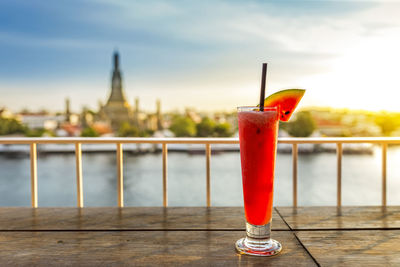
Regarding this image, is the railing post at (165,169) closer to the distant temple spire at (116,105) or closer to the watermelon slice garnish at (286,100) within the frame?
the watermelon slice garnish at (286,100)

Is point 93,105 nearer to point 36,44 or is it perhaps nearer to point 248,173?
point 36,44

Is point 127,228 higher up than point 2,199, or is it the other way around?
point 127,228

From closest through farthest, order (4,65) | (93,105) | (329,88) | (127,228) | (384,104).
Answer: (127,228) < (384,104) < (329,88) < (4,65) < (93,105)

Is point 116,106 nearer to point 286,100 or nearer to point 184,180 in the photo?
point 184,180

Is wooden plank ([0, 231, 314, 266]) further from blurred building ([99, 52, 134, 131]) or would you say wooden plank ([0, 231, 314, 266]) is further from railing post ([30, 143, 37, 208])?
blurred building ([99, 52, 134, 131])

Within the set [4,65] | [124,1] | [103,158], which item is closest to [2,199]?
[103,158]

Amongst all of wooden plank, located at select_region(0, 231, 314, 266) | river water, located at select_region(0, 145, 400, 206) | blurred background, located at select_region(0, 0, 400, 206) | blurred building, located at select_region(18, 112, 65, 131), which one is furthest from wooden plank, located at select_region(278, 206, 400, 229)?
blurred building, located at select_region(18, 112, 65, 131)
